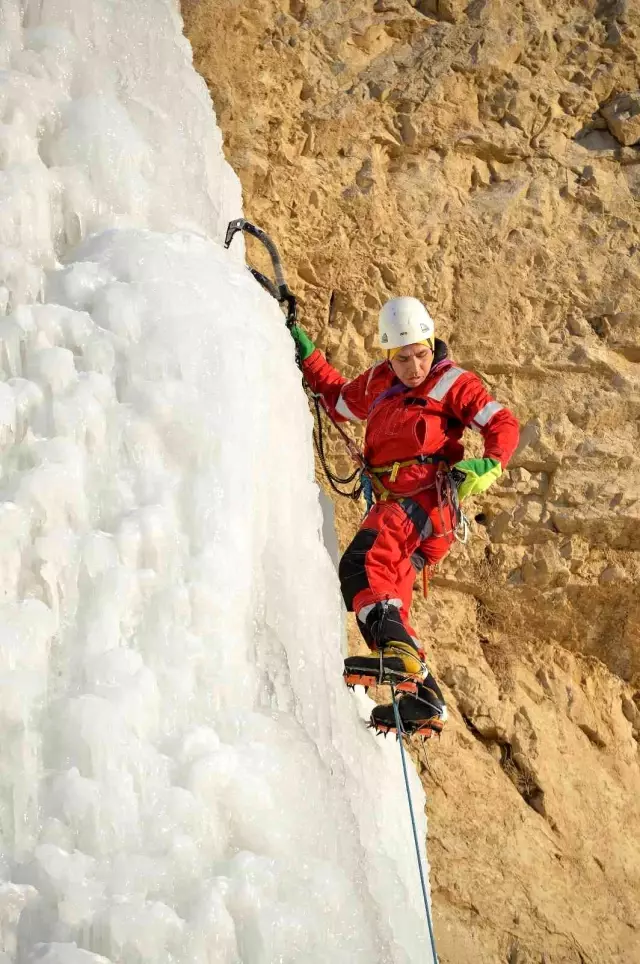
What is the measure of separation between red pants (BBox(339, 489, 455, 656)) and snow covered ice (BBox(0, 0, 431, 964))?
0.21 meters

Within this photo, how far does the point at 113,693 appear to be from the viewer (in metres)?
2.54

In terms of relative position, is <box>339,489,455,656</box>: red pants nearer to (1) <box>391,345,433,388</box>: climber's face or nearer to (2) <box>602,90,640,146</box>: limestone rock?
(1) <box>391,345,433,388</box>: climber's face

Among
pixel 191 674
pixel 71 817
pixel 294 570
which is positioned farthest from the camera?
pixel 294 570

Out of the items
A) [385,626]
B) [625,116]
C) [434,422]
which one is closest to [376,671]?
[385,626]

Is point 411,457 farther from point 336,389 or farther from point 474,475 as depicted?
point 336,389

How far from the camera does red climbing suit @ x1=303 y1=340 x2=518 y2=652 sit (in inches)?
148

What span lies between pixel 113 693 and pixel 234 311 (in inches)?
51.8

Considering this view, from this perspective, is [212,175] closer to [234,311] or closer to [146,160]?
[146,160]

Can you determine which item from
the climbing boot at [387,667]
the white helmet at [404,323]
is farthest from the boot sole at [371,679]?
the white helmet at [404,323]

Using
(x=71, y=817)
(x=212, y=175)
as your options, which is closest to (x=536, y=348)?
(x=212, y=175)

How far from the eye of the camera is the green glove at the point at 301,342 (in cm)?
413

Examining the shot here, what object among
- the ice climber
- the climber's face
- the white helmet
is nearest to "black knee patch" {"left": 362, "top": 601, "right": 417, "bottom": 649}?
the ice climber

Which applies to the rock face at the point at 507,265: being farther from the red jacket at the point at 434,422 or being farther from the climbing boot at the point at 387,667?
the climbing boot at the point at 387,667

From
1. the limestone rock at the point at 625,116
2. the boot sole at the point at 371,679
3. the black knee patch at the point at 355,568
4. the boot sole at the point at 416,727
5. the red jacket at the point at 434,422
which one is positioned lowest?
the boot sole at the point at 416,727
